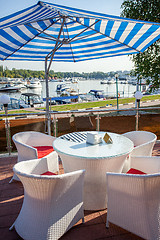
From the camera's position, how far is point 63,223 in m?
1.84

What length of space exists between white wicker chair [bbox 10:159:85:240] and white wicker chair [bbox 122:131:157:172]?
122cm

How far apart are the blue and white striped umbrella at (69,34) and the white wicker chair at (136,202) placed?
6.30 feet

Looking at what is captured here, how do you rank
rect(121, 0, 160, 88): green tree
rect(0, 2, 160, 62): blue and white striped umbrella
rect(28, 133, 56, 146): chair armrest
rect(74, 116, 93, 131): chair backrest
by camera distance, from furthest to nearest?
1. rect(121, 0, 160, 88): green tree
2. rect(74, 116, 93, 131): chair backrest
3. rect(28, 133, 56, 146): chair armrest
4. rect(0, 2, 160, 62): blue and white striped umbrella

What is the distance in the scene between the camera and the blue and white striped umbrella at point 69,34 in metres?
2.47

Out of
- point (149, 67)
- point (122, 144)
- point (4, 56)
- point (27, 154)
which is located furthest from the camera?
point (149, 67)

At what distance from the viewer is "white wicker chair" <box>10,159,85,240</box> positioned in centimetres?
167

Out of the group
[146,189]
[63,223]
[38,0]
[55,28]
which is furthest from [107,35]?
[63,223]

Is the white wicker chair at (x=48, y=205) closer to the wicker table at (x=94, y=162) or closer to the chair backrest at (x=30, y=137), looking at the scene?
the wicker table at (x=94, y=162)

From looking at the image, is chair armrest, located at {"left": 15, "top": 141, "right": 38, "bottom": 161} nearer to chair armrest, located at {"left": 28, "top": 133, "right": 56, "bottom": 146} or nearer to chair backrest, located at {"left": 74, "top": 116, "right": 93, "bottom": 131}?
chair armrest, located at {"left": 28, "top": 133, "right": 56, "bottom": 146}

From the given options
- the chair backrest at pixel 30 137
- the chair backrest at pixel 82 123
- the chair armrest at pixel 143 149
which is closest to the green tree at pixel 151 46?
the chair backrest at pixel 82 123

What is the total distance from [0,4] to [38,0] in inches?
83.4

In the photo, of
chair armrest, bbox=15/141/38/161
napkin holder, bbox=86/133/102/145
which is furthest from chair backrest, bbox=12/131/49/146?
napkin holder, bbox=86/133/102/145

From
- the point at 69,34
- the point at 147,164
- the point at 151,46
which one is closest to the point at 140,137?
the point at 147,164

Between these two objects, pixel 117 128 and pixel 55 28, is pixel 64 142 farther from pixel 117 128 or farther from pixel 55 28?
pixel 117 128
